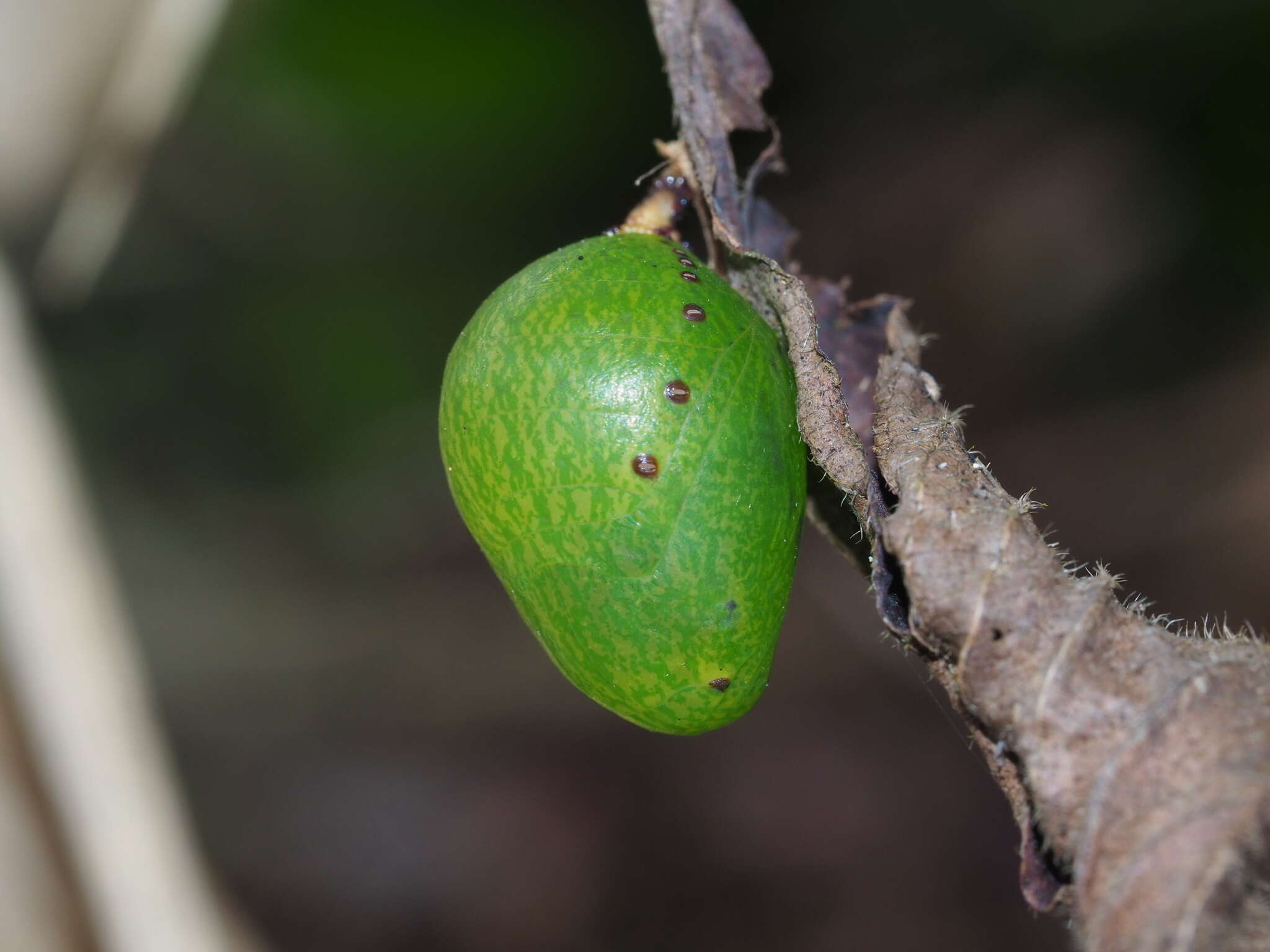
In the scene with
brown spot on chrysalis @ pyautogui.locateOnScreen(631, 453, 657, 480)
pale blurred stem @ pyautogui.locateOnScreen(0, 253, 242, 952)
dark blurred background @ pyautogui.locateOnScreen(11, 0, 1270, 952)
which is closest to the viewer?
brown spot on chrysalis @ pyautogui.locateOnScreen(631, 453, 657, 480)

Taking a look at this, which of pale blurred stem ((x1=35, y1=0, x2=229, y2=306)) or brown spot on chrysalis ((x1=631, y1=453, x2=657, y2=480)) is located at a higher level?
pale blurred stem ((x1=35, y1=0, x2=229, y2=306))

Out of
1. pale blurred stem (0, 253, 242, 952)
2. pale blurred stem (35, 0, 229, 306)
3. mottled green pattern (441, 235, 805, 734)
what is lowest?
pale blurred stem (0, 253, 242, 952)

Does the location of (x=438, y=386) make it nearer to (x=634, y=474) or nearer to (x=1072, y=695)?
(x=634, y=474)

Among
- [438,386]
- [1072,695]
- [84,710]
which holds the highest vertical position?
[438,386]

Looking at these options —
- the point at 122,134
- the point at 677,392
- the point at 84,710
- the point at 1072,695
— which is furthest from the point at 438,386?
the point at 1072,695

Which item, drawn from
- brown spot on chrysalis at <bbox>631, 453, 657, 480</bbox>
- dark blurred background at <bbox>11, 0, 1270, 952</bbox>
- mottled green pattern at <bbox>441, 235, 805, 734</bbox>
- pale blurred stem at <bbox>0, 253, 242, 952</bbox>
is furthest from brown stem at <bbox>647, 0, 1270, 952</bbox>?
pale blurred stem at <bbox>0, 253, 242, 952</bbox>

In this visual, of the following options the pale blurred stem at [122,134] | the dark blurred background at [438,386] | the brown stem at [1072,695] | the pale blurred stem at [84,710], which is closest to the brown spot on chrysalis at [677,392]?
the brown stem at [1072,695]

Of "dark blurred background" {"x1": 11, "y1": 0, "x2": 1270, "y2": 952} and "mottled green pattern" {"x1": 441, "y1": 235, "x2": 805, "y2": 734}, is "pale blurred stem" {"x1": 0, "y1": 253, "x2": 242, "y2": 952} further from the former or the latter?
"mottled green pattern" {"x1": 441, "y1": 235, "x2": 805, "y2": 734}

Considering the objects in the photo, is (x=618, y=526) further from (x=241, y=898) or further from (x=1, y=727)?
(x=1, y=727)
